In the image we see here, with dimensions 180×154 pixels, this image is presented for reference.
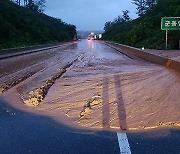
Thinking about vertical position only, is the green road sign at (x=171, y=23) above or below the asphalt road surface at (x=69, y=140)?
above

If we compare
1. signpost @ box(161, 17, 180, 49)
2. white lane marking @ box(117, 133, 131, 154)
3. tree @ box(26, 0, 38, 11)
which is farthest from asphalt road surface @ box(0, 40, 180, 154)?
tree @ box(26, 0, 38, 11)

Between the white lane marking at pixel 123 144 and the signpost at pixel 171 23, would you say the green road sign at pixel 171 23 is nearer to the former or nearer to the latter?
the signpost at pixel 171 23

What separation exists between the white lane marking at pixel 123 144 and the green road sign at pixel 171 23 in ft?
81.2

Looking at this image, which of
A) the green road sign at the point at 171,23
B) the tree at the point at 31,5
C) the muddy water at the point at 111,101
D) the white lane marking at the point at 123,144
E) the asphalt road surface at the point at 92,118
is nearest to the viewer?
the white lane marking at the point at 123,144

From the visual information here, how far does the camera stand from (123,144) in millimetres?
5633

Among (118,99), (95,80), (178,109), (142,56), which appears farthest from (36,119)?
(142,56)

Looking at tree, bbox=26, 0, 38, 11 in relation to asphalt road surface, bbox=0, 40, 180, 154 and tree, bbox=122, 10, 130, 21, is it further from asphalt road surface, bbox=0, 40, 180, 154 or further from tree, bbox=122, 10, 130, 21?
asphalt road surface, bbox=0, 40, 180, 154

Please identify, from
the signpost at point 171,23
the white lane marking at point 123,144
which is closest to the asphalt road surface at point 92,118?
the white lane marking at point 123,144

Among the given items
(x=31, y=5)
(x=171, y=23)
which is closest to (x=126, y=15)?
(x=31, y=5)

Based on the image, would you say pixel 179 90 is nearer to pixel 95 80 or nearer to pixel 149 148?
pixel 95 80

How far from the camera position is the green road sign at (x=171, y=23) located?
1155 inches

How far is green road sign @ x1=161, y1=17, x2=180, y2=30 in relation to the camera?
1155 inches

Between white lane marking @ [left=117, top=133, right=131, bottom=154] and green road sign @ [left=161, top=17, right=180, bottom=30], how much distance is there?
24735 millimetres

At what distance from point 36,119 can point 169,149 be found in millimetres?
3143
